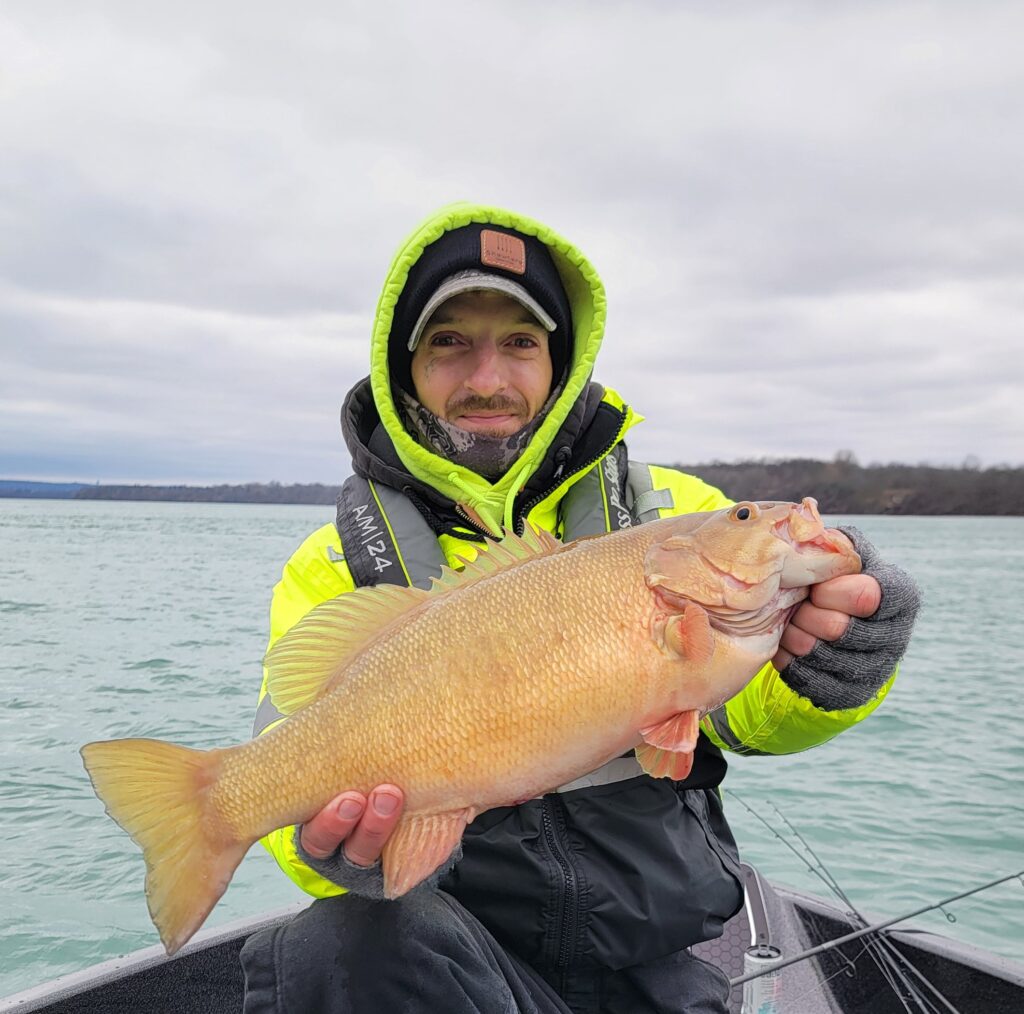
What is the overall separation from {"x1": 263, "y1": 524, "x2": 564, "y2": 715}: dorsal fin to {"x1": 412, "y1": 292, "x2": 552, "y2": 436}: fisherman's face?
0.95m

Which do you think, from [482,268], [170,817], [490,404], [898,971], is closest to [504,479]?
[490,404]

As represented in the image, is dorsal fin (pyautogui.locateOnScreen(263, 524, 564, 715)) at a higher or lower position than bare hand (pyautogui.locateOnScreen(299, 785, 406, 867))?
higher

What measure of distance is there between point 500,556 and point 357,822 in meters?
0.78

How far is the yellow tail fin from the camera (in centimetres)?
217

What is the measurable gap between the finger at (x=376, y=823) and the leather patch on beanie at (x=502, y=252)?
6.42 ft

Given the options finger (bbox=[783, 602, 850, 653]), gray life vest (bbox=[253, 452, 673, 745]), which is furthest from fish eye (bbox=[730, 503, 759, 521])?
gray life vest (bbox=[253, 452, 673, 745])

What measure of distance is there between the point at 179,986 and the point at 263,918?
46 cm

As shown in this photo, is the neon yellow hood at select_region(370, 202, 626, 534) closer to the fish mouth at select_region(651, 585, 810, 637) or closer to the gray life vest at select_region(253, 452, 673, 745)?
the gray life vest at select_region(253, 452, 673, 745)

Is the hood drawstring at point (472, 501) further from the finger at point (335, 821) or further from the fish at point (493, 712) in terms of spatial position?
the finger at point (335, 821)

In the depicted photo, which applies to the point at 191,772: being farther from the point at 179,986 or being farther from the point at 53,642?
the point at 53,642

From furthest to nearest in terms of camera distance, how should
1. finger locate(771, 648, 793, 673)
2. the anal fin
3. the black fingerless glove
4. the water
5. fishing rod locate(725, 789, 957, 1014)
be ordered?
the water
fishing rod locate(725, 789, 957, 1014)
finger locate(771, 648, 793, 673)
the black fingerless glove
the anal fin

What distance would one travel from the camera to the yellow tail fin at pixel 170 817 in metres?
2.17

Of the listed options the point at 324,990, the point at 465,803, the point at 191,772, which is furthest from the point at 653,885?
the point at 191,772

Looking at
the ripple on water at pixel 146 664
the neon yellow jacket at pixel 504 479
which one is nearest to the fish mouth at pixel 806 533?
the neon yellow jacket at pixel 504 479
